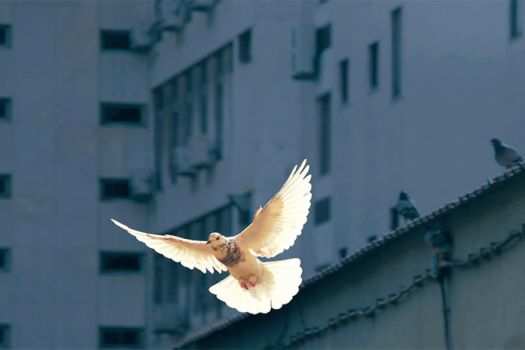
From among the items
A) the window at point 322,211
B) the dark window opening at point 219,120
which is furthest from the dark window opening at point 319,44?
the dark window opening at point 219,120

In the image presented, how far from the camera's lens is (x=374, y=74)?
55.2 m

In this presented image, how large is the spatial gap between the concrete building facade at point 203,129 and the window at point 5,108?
0.22 ft

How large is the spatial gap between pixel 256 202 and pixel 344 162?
6391mm

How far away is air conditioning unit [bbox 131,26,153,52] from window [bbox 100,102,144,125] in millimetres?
2461

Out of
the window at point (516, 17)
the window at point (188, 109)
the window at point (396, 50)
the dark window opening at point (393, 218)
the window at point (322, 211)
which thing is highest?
the window at point (188, 109)

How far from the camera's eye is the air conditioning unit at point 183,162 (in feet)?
230

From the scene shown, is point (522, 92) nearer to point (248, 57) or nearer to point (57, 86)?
point (248, 57)

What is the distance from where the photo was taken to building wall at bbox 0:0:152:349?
78.6 metres

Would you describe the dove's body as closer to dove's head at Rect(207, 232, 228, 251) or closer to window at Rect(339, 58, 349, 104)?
dove's head at Rect(207, 232, 228, 251)

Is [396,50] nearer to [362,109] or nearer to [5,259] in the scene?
[362,109]

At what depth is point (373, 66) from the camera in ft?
181

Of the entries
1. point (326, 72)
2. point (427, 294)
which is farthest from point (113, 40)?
point (427, 294)

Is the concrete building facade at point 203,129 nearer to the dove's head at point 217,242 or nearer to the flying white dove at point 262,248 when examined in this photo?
the flying white dove at point 262,248

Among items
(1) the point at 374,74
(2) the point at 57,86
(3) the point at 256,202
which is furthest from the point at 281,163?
(2) the point at 57,86
